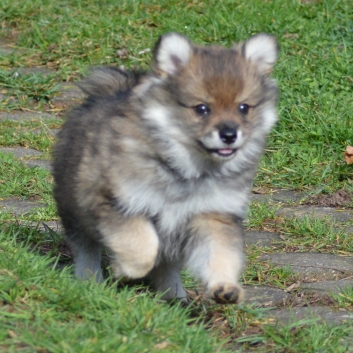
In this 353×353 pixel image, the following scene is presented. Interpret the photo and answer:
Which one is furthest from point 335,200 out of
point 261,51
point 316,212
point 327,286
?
point 261,51

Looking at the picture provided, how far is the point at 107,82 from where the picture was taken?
15.2 ft

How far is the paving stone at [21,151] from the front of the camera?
629 cm

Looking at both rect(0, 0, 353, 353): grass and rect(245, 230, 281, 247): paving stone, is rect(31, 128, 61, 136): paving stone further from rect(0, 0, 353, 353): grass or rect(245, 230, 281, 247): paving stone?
rect(245, 230, 281, 247): paving stone

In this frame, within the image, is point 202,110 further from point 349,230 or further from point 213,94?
point 349,230

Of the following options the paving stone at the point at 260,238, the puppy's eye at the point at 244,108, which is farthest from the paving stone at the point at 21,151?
the puppy's eye at the point at 244,108

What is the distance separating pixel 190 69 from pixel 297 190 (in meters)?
2.48

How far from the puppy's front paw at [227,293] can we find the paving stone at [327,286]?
871 mm

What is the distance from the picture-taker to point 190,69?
12.5 ft

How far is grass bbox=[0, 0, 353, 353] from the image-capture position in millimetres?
3322

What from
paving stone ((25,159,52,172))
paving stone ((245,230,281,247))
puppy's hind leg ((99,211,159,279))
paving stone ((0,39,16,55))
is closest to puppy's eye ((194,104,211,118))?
puppy's hind leg ((99,211,159,279))

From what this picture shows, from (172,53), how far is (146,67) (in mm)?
3777

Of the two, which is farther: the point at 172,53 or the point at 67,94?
the point at 67,94

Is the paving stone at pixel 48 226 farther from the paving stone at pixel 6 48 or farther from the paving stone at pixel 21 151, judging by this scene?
the paving stone at pixel 6 48

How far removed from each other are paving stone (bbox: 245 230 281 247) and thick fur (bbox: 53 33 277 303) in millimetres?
1174
